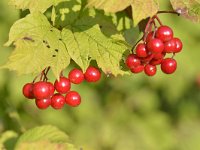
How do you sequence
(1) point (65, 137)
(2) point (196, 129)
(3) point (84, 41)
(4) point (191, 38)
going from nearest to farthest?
(3) point (84, 41), (1) point (65, 137), (4) point (191, 38), (2) point (196, 129)

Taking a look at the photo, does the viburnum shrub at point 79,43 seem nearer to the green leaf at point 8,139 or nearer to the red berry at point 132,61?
the red berry at point 132,61

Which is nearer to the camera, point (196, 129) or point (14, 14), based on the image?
point (14, 14)

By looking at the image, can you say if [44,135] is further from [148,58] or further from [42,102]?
[148,58]

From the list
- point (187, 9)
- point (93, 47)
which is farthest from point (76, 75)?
point (187, 9)

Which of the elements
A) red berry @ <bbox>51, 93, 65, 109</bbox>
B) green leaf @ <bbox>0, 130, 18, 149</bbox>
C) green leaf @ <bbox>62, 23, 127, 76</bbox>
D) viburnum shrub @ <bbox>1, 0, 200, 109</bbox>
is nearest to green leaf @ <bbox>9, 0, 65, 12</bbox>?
viburnum shrub @ <bbox>1, 0, 200, 109</bbox>

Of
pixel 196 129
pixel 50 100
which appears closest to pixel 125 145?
pixel 196 129

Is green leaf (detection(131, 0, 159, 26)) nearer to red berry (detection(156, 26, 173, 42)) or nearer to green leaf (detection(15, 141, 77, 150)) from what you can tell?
red berry (detection(156, 26, 173, 42))

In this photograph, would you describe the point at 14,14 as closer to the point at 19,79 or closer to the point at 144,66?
the point at 19,79
